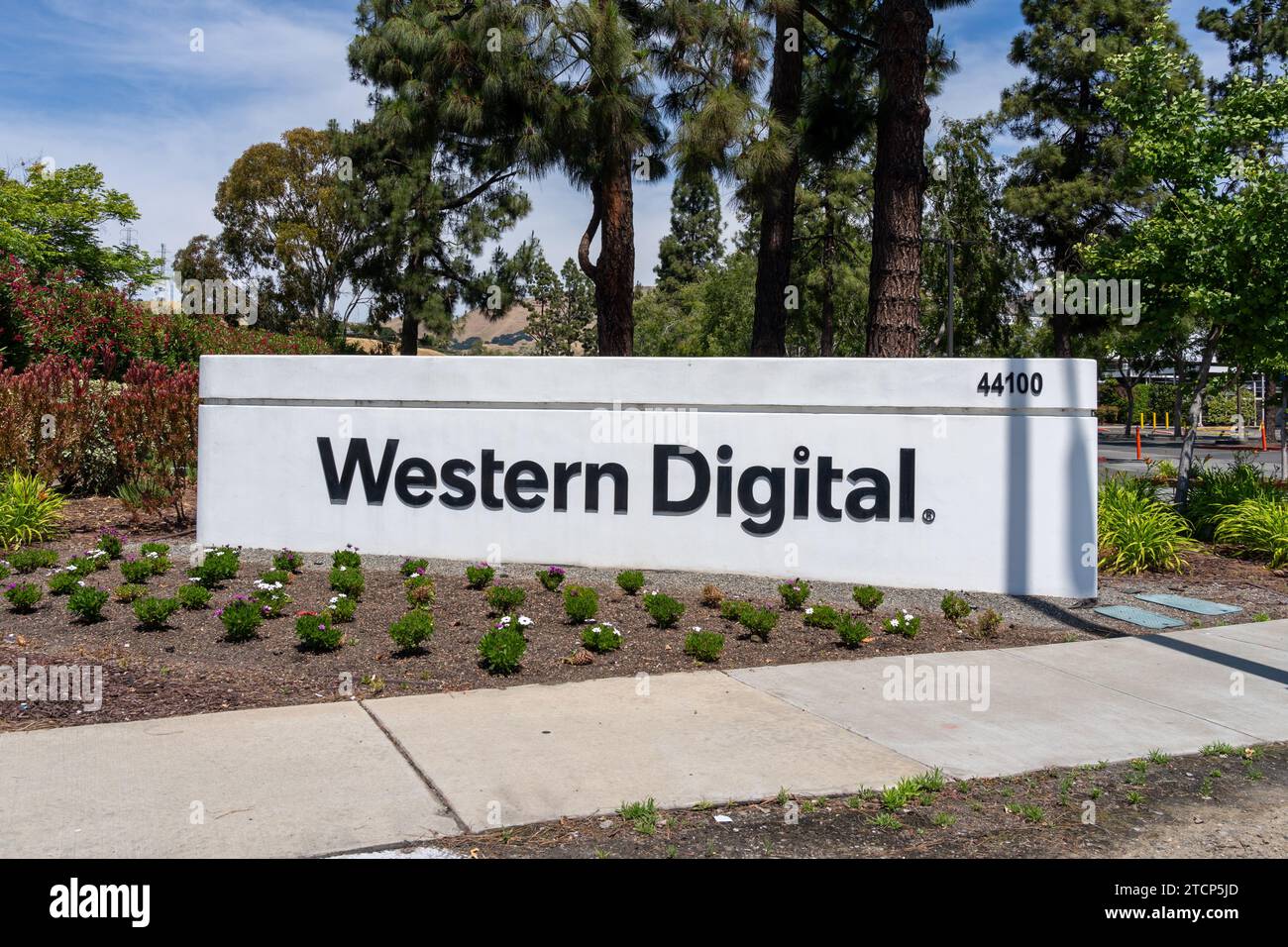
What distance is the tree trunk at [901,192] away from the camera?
12.2 meters

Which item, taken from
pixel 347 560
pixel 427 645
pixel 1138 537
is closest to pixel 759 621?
pixel 427 645

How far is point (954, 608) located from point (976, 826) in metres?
3.80

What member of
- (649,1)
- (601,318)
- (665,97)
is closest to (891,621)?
(601,318)

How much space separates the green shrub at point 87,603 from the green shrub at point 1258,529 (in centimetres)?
1058

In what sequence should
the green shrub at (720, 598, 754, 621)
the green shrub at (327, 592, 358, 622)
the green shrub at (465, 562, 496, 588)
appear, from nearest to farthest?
the green shrub at (327, 592, 358, 622), the green shrub at (720, 598, 754, 621), the green shrub at (465, 562, 496, 588)

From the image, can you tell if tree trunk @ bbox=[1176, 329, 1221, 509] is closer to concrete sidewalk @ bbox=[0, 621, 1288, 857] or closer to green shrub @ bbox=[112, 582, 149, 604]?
concrete sidewalk @ bbox=[0, 621, 1288, 857]

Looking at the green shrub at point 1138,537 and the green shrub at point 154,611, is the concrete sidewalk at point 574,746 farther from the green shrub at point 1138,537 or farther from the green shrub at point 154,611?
the green shrub at point 1138,537

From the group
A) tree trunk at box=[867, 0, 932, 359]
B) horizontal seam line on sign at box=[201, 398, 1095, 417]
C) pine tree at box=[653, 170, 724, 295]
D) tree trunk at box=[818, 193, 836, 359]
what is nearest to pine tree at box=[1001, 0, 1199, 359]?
tree trunk at box=[818, 193, 836, 359]

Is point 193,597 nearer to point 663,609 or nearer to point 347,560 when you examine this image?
point 347,560

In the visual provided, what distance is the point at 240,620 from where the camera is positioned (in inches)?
270

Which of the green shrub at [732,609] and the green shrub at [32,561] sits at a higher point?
the green shrub at [32,561]

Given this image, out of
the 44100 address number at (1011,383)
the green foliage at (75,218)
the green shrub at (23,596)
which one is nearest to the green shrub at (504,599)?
the green shrub at (23,596)

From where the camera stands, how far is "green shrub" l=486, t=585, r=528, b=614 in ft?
25.3

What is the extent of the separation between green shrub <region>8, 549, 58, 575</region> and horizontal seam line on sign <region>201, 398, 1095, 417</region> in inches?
79.6
